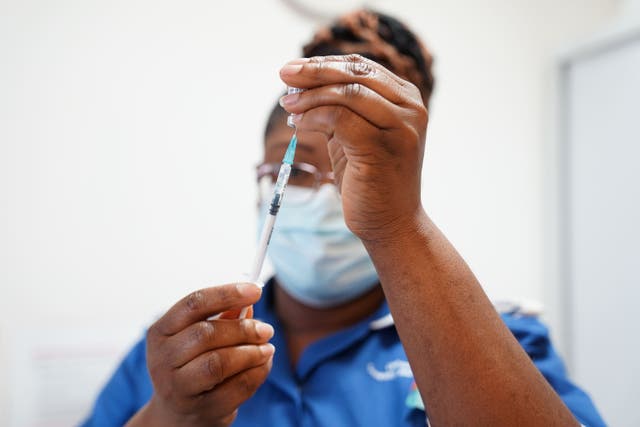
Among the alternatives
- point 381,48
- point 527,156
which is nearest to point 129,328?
point 381,48

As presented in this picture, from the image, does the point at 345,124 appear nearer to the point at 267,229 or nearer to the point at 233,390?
the point at 267,229

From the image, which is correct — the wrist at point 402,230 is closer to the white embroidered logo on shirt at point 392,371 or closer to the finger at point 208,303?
the finger at point 208,303

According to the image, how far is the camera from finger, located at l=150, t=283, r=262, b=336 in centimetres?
50

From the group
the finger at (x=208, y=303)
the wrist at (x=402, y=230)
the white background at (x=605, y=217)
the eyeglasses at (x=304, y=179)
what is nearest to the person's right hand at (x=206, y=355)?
the finger at (x=208, y=303)

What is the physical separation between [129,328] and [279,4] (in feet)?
2.74

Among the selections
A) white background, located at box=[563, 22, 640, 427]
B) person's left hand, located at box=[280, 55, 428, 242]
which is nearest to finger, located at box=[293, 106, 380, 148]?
person's left hand, located at box=[280, 55, 428, 242]

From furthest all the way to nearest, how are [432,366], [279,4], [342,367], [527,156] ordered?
[527,156], [279,4], [342,367], [432,366]

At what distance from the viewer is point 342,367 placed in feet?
2.40

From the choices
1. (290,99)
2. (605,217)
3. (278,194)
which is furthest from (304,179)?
(605,217)

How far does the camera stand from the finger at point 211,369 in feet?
1.62

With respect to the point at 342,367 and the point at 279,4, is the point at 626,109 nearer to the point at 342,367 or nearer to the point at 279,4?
the point at 279,4

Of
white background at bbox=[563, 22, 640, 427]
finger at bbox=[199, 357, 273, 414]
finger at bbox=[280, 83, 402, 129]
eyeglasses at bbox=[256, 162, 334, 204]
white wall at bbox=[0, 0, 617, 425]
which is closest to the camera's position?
finger at bbox=[280, 83, 402, 129]

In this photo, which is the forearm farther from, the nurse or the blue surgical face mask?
the blue surgical face mask

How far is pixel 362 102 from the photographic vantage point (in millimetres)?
400
